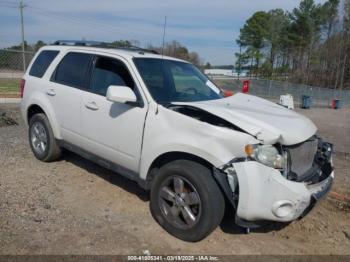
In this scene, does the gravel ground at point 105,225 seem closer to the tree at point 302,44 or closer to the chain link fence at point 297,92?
the chain link fence at point 297,92

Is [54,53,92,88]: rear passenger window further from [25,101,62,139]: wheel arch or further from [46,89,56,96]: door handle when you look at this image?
[25,101,62,139]: wheel arch

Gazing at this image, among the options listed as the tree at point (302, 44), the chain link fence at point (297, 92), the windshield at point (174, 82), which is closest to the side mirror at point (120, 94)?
the windshield at point (174, 82)

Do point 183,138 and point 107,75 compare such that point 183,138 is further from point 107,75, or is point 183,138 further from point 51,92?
point 51,92

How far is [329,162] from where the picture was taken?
429 centimetres

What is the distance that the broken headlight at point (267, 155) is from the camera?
338 centimetres

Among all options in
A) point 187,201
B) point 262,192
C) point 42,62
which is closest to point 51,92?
point 42,62

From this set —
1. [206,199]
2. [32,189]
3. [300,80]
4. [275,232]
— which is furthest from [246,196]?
[300,80]

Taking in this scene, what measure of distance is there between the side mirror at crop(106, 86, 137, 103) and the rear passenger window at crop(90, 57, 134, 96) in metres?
0.33

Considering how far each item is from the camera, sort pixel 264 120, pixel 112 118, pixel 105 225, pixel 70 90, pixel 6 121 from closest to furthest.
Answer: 1. pixel 264 120
2. pixel 105 225
3. pixel 112 118
4. pixel 70 90
5. pixel 6 121

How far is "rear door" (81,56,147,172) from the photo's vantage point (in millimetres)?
4230

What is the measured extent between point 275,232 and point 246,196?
3.71ft

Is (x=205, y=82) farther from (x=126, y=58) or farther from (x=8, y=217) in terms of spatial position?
(x=8, y=217)

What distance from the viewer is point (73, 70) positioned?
525 centimetres

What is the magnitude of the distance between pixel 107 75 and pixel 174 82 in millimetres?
876
